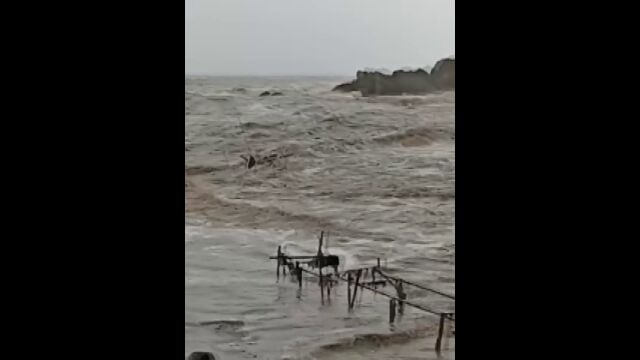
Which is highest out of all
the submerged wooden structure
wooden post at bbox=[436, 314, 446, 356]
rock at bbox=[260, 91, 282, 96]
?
rock at bbox=[260, 91, 282, 96]

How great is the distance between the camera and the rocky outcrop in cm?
124

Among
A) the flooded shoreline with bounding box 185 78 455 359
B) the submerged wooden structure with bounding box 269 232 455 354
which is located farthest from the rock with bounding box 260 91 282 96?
the submerged wooden structure with bounding box 269 232 455 354

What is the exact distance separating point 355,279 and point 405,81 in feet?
1.06

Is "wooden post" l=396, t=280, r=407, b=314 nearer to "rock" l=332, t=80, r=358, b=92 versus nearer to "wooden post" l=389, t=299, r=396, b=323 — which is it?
"wooden post" l=389, t=299, r=396, b=323

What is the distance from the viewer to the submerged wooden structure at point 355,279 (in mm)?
1209

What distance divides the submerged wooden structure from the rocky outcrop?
24 cm

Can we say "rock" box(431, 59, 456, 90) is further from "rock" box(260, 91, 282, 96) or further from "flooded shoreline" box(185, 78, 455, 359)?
"rock" box(260, 91, 282, 96)

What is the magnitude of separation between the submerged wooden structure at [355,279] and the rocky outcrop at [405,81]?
243 millimetres

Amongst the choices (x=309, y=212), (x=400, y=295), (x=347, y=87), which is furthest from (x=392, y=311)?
(x=347, y=87)

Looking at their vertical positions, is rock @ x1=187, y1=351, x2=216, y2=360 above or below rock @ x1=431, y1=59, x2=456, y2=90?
below

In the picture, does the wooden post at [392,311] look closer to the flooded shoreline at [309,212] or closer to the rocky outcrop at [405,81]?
the flooded shoreline at [309,212]
